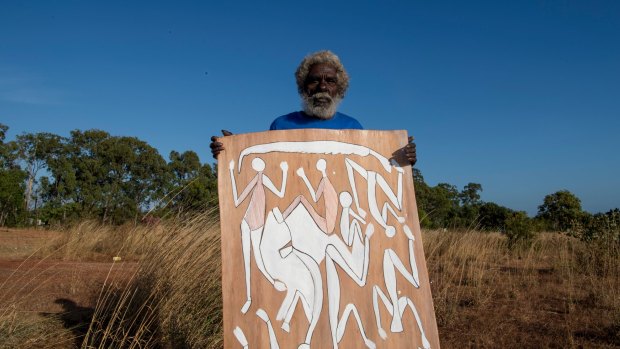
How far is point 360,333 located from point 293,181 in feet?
2.75

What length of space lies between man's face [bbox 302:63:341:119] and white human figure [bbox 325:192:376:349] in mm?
927

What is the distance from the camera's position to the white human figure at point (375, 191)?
2371mm

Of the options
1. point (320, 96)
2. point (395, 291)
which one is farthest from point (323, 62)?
point (395, 291)

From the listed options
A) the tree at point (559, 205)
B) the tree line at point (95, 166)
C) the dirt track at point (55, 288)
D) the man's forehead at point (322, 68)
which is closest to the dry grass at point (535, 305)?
the man's forehead at point (322, 68)

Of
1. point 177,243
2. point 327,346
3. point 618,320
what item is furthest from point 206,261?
point 618,320

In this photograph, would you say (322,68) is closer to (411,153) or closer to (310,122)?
(310,122)

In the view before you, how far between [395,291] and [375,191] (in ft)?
1.74

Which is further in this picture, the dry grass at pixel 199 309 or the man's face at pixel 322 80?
the man's face at pixel 322 80

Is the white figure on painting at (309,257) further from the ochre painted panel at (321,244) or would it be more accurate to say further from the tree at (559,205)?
the tree at (559,205)

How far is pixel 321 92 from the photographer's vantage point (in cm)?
316

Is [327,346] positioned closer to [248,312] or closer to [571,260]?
[248,312]

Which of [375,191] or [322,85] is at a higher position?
[322,85]

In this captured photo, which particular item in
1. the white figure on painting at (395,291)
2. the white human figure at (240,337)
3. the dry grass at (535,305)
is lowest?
the dry grass at (535,305)

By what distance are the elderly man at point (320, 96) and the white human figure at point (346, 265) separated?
910 millimetres
